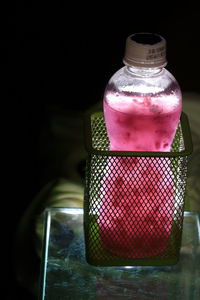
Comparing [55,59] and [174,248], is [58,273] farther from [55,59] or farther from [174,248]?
[55,59]

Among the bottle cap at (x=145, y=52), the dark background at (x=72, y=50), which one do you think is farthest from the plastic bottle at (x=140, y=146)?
the dark background at (x=72, y=50)

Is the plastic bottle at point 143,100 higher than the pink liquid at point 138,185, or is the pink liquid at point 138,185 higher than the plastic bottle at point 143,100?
the plastic bottle at point 143,100

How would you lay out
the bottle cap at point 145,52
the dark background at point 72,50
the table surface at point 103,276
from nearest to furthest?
the bottle cap at point 145,52 < the table surface at point 103,276 < the dark background at point 72,50

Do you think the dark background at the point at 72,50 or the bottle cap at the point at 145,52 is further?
→ the dark background at the point at 72,50

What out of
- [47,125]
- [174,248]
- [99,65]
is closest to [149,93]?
[174,248]

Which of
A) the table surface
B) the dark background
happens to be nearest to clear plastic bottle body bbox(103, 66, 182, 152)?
the table surface

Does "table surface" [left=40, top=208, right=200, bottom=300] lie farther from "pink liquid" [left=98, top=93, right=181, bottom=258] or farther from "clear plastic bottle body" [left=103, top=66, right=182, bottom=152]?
"clear plastic bottle body" [left=103, top=66, right=182, bottom=152]

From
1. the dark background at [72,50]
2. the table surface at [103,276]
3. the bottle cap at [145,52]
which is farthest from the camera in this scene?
the dark background at [72,50]

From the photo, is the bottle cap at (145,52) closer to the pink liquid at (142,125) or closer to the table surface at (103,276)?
the pink liquid at (142,125)
